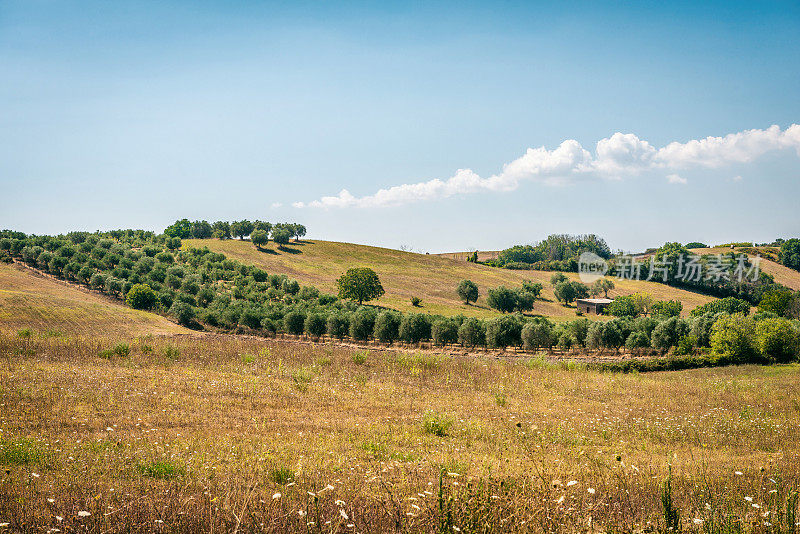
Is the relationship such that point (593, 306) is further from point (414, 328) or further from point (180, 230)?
point (180, 230)

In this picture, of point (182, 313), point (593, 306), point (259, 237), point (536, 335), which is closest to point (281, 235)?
point (259, 237)

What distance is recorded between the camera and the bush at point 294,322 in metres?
75.1

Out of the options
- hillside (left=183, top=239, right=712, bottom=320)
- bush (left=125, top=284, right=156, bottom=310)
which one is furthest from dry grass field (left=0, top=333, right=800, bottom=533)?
hillside (left=183, top=239, right=712, bottom=320)

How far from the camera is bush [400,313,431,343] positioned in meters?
68.6

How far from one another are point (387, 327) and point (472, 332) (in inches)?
482

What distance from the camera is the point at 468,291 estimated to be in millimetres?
117562

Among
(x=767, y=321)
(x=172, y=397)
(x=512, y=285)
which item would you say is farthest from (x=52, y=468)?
(x=512, y=285)

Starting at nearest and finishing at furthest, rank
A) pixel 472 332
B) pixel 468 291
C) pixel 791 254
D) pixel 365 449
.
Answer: pixel 365 449
pixel 472 332
pixel 468 291
pixel 791 254

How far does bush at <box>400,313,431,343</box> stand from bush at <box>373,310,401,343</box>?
5.20 feet

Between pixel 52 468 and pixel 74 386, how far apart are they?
8374 mm

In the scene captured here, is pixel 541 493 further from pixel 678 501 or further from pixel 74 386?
pixel 74 386

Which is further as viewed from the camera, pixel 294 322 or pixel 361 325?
pixel 294 322

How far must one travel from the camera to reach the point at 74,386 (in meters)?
15.6

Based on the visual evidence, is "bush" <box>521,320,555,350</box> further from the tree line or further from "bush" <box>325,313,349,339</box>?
the tree line
